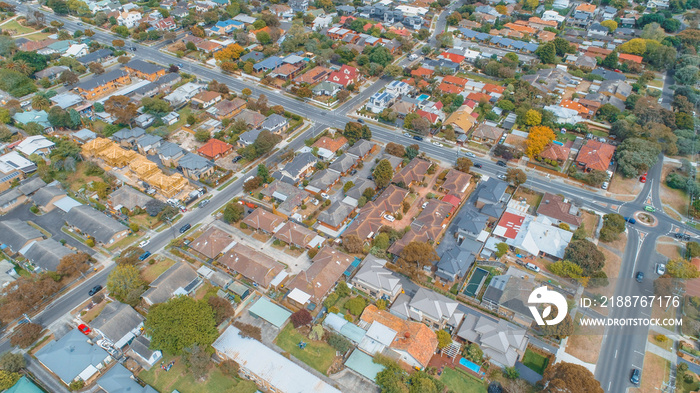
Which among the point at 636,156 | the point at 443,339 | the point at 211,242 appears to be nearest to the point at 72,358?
the point at 211,242

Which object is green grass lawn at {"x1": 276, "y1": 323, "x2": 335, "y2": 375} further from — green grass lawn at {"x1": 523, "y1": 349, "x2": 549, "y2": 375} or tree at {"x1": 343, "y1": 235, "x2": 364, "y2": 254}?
green grass lawn at {"x1": 523, "y1": 349, "x2": 549, "y2": 375}

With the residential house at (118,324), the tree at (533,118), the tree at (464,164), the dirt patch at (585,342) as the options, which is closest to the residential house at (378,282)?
the dirt patch at (585,342)

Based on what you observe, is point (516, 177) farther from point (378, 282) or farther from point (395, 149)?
point (378, 282)

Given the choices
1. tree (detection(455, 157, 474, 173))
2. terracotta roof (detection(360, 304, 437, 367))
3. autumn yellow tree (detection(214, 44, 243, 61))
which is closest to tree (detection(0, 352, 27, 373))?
terracotta roof (detection(360, 304, 437, 367))

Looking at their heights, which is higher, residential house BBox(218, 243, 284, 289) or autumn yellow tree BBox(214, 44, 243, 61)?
autumn yellow tree BBox(214, 44, 243, 61)

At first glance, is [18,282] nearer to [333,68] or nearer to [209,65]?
[209,65]

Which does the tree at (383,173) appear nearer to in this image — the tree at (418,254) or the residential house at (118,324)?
the tree at (418,254)

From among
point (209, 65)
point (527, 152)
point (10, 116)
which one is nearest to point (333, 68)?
point (209, 65)
